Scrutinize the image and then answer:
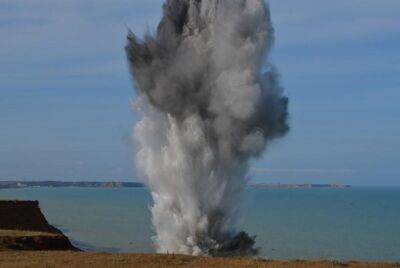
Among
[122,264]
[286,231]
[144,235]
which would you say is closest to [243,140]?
[122,264]

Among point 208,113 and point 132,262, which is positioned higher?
point 208,113

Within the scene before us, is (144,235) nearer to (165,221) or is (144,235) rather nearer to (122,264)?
(165,221)

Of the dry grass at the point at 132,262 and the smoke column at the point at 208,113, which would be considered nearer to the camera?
the dry grass at the point at 132,262

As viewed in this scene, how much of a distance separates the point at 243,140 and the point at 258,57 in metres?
5.54

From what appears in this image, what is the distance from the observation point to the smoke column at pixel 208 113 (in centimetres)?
4850

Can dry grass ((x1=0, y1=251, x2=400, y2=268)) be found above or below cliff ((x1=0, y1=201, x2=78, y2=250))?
below

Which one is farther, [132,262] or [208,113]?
[208,113]

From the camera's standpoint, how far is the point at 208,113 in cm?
4969

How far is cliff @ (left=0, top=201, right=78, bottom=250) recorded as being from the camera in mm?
47562

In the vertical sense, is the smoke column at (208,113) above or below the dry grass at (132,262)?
above

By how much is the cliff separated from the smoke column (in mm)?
7189

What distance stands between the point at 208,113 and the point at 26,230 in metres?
18.4

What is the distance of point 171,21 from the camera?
50.3m

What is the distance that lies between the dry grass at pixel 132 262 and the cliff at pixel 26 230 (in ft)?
20.8
